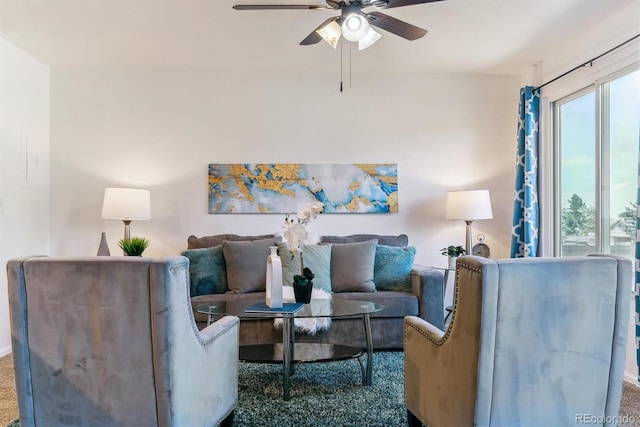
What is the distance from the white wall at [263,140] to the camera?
4273 mm

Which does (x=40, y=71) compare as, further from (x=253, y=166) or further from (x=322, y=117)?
(x=322, y=117)

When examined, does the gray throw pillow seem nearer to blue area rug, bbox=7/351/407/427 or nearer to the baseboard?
blue area rug, bbox=7/351/407/427

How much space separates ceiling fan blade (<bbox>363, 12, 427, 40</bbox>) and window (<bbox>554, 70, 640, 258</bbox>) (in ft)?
5.47

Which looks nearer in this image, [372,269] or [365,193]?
[372,269]

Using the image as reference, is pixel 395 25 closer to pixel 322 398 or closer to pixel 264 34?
pixel 264 34

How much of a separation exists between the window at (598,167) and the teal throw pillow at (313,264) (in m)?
2.16

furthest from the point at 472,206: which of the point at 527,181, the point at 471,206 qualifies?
the point at 527,181

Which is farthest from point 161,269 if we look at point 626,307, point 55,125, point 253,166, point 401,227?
point 55,125

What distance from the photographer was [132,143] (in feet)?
14.1

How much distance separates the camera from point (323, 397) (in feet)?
8.15

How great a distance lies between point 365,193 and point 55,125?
3.16 m

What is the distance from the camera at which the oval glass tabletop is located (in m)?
2.46

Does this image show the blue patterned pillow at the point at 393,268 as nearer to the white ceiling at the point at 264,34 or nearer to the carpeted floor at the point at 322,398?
the carpeted floor at the point at 322,398

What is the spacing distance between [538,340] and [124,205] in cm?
345
